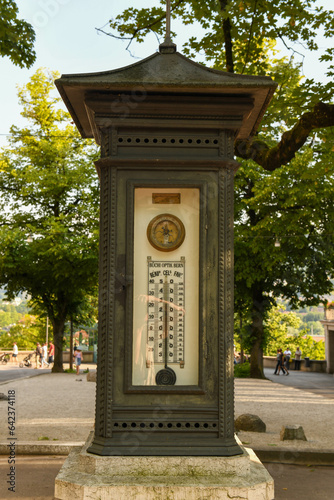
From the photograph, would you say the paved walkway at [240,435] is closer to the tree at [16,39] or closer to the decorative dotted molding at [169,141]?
the decorative dotted molding at [169,141]

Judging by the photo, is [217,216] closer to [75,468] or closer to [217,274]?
[217,274]

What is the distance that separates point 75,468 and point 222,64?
9.82 m

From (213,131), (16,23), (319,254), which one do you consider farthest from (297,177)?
(213,131)

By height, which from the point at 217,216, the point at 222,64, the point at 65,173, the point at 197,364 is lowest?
the point at 197,364

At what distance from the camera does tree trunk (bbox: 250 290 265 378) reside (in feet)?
88.6

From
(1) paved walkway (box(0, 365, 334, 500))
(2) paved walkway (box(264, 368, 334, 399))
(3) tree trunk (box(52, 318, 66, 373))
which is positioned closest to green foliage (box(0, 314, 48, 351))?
(3) tree trunk (box(52, 318, 66, 373))

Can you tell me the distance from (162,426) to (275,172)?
20182mm

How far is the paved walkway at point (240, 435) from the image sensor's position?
270 inches

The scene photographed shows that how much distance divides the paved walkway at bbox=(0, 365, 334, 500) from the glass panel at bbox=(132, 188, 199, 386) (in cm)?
297

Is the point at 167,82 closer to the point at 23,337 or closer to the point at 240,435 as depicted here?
the point at 240,435

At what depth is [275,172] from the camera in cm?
2308

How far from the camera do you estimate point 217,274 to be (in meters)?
4.04

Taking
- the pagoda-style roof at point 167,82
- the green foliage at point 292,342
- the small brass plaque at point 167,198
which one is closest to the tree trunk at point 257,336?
the green foliage at point 292,342

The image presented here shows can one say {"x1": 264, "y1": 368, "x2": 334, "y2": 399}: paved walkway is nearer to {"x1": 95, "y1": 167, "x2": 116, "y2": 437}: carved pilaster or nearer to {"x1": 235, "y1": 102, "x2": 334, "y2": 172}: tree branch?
{"x1": 235, "y1": 102, "x2": 334, "y2": 172}: tree branch
